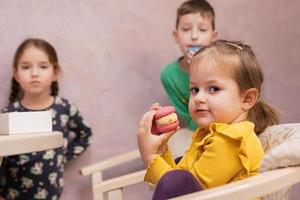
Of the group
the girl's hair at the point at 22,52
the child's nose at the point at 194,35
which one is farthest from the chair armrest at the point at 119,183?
the child's nose at the point at 194,35

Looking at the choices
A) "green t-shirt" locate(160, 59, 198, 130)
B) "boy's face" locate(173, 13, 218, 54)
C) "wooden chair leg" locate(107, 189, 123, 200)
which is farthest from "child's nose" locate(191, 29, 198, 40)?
"wooden chair leg" locate(107, 189, 123, 200)

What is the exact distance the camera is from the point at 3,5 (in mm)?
1703

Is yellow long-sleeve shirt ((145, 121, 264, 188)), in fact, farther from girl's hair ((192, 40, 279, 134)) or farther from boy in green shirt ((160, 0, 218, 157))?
boy in green shirt ((160, 0, 218, 157))

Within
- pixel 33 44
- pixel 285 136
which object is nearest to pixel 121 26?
pixel 33 44

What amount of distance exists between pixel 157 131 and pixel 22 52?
0.82 metres

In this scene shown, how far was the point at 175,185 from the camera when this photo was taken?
0.82 metres

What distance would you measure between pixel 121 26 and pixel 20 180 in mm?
679

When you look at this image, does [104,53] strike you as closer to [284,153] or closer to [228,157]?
[228,157]

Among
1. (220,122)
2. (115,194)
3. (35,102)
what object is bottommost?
(115,194)

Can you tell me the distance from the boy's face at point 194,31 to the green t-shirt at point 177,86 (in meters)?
0.08

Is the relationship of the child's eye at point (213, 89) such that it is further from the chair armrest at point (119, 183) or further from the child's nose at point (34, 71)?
the child's nose at point (34, 71)

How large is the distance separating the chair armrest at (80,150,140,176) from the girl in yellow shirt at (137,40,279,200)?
0.65 m

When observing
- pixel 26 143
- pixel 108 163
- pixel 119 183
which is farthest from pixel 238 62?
pixel 108 163

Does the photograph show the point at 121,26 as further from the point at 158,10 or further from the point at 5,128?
the point at 5,128
